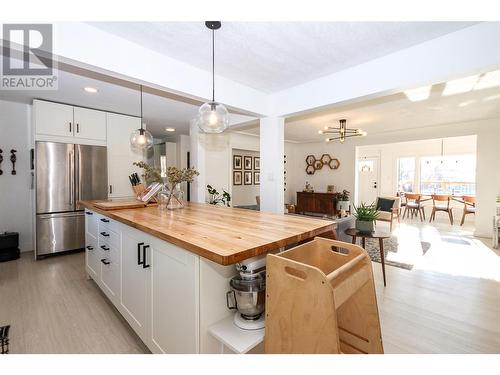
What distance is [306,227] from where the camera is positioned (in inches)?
62.6

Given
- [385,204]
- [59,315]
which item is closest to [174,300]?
[59,315]

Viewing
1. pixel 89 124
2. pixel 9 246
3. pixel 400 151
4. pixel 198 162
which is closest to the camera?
pixel 9 246

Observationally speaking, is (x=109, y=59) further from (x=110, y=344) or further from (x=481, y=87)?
(x=481, y=87)

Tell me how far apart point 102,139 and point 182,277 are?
3.69 meters

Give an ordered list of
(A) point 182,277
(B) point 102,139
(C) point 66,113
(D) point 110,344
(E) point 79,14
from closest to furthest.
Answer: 1. (A) point 182,277
2. (E) point 79,14
3. (D) point 110,344
4. (C) point 66,113
5. (B) point 102,139

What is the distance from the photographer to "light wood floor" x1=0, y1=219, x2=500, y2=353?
5.71 ft

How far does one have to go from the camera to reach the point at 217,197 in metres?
5.26

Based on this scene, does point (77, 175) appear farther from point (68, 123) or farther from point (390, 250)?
point (390, 250)

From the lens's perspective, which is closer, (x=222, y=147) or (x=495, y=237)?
(x=495, y=237)

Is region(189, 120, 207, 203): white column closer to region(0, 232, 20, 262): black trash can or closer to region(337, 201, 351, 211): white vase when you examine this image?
region(0, 232, 20, 262): black trash can

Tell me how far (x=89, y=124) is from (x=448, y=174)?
9596 mm

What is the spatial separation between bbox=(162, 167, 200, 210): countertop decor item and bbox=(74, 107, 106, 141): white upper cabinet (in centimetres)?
230

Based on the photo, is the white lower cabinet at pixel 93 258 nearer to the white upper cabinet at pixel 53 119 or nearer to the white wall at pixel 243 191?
the white upper cabinet at pixel 53 119

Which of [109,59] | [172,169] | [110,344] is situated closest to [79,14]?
[109,59]
